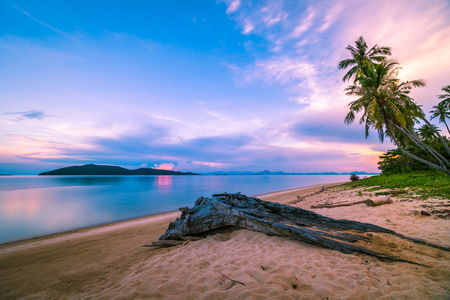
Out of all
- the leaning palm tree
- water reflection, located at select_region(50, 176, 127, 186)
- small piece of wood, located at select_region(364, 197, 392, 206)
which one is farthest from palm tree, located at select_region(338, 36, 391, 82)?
water reflection, located at select_region(50, 176, 127, 186)

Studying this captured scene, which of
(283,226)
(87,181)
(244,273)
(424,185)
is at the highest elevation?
(424,185)

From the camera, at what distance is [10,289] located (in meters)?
4.59

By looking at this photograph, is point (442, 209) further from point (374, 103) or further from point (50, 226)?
point (50, 226)

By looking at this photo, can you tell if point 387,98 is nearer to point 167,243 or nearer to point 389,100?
point 389,100

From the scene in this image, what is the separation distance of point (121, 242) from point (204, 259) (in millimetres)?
5695

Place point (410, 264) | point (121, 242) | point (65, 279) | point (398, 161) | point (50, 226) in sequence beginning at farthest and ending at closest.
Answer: point (398, 161) < point (50, 226) < point (121, 242) < point (65, 279) < point (410, 264)

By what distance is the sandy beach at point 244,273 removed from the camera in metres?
2.92

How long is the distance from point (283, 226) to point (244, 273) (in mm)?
2160

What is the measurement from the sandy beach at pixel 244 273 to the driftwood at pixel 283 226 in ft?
0.84

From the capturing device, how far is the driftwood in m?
4.59

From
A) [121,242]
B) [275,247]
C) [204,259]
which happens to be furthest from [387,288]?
[121,242]

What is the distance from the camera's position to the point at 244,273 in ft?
11.6

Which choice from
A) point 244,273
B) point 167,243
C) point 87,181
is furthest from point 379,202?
point 87,181

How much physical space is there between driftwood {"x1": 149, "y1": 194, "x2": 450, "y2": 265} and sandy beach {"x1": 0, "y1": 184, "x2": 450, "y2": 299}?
0.84ft
